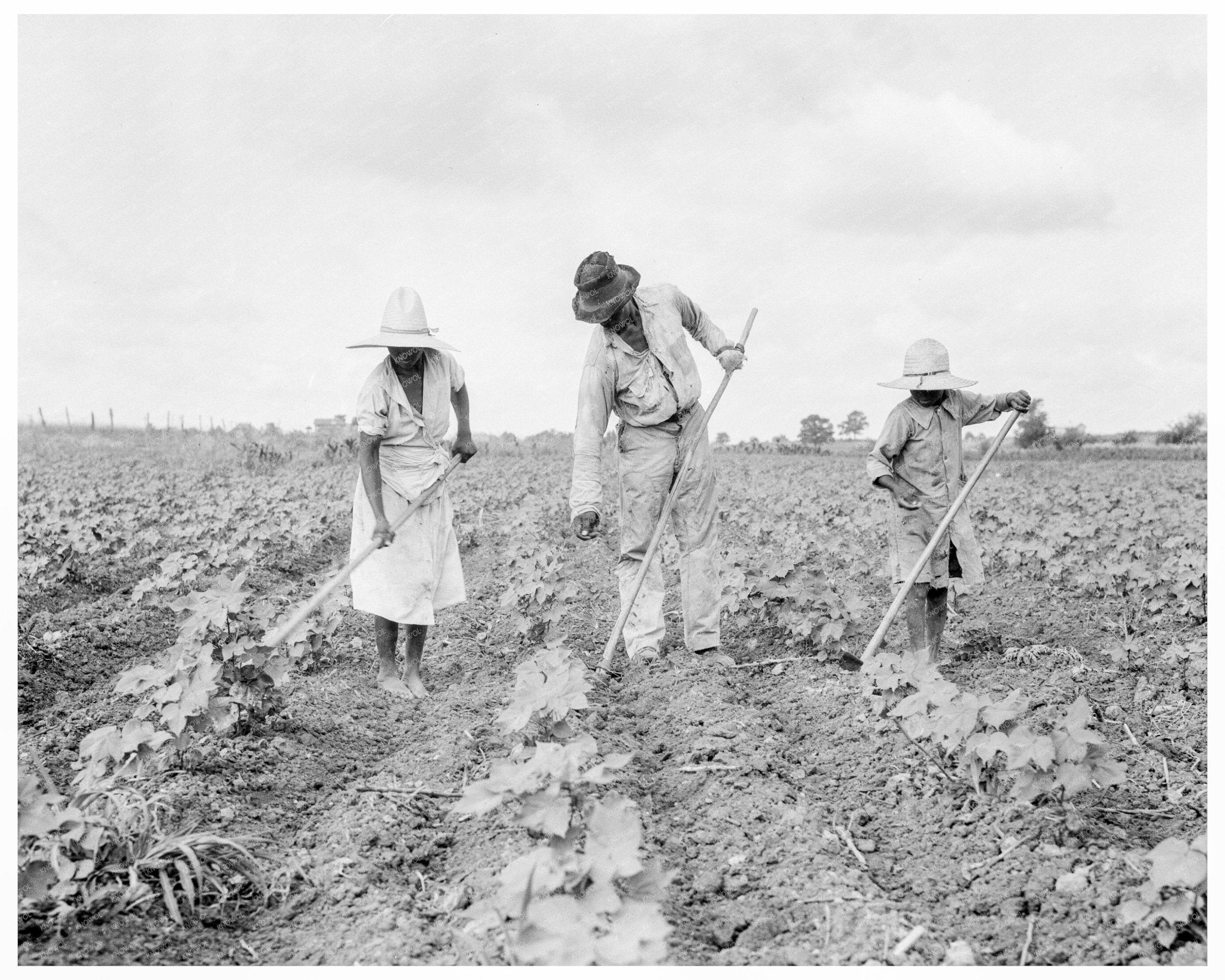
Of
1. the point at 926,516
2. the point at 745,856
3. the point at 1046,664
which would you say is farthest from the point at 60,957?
the point at 1046,664

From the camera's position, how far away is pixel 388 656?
4.43 m

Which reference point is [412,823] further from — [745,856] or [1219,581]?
[1219,581]

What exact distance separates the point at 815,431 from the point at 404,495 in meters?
26.2

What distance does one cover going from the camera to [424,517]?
173 inches

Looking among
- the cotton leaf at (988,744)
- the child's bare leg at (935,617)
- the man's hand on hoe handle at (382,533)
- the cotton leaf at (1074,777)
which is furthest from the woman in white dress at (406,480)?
the cotton leaf at (1074,777)

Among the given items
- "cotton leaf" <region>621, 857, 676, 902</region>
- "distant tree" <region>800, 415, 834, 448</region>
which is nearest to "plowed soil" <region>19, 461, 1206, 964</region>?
"cotton leaf" <region>621, 857, 676, 902</region>

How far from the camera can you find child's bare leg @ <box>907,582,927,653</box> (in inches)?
181

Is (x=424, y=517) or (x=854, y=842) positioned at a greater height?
(x=424, y=517)

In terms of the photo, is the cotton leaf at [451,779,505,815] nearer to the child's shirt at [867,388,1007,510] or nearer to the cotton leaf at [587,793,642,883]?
the cotton leaf at [587,793,642,883]

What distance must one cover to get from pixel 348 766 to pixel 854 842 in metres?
1.77

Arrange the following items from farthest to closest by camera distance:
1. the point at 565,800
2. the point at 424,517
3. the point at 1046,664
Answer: the point at 1046,664 < the point at 424,517 < the point at 565,800

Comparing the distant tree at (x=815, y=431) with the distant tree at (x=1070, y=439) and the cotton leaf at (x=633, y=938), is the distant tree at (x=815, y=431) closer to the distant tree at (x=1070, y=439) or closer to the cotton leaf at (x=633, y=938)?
the distant tree at (x=1070, y=439)

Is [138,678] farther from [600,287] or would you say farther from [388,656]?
[600,287]

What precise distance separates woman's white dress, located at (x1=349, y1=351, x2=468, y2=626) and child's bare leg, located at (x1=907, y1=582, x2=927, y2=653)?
2175mm
